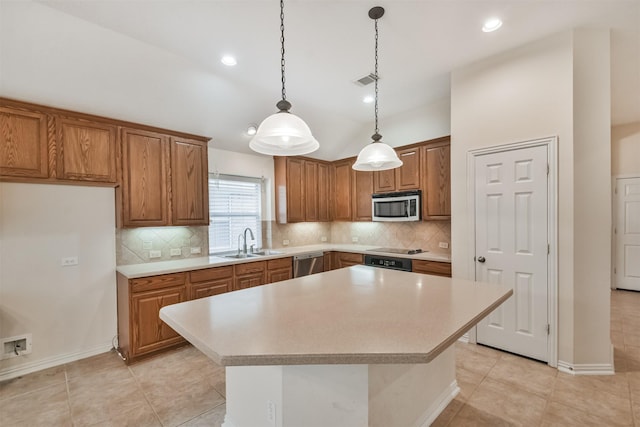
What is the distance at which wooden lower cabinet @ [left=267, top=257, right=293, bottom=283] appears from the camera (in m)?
3.89

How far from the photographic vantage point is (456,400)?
2.17 m

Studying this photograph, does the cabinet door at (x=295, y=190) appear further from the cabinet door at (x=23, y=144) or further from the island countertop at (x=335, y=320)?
the cabinet door at (x=23, y=144)

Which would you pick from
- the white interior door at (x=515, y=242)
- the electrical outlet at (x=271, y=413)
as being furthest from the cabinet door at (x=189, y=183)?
the white interior door at (x=515, y=242)

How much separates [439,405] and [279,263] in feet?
8.30

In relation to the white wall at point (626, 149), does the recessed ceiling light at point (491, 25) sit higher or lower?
higher

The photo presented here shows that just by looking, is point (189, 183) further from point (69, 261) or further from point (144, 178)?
point (69, 261)

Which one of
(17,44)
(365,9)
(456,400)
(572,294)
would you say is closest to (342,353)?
(456,400)

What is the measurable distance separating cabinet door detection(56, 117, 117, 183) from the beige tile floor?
1901 millimetres

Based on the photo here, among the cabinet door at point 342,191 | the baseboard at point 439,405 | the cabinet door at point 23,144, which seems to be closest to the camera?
the baseboard at point 439,405

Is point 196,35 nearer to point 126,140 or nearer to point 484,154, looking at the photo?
point 126,140

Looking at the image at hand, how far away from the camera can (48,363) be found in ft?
9.12

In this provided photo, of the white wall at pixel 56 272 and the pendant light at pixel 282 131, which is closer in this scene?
the pendant light at pixel 282 131

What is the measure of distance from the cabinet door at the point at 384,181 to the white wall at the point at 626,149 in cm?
420

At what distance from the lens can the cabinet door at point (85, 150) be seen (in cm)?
273
